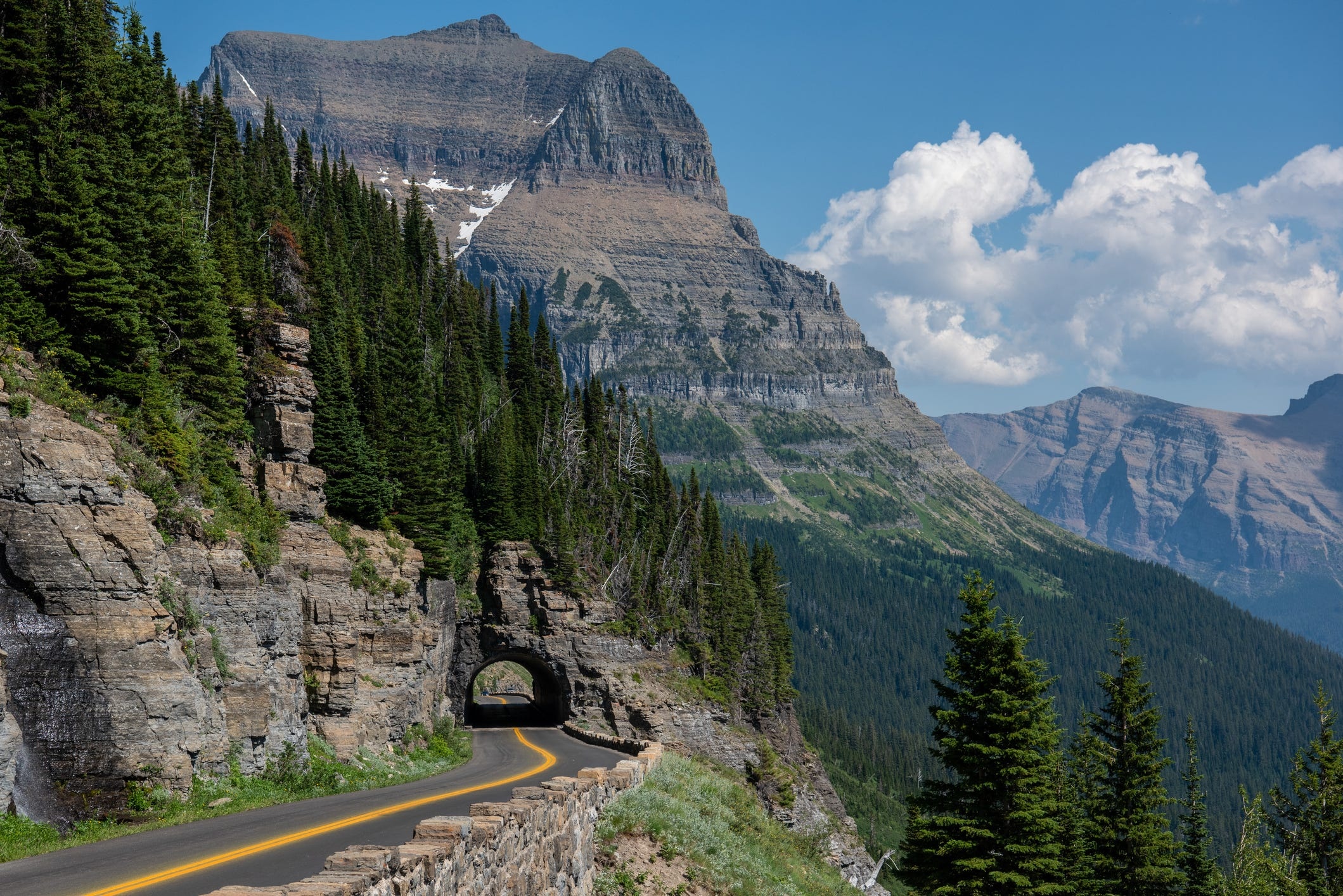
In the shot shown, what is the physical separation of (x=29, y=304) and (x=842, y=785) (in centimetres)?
14386

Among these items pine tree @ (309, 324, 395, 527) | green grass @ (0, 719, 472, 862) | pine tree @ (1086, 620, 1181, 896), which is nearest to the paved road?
green grass @ (0, 719, 472, 862)

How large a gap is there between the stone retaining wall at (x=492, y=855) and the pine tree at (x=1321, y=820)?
129ft

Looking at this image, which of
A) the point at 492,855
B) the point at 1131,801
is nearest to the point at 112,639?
the point at 492,855

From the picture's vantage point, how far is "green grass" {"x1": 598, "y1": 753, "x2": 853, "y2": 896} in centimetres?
2523

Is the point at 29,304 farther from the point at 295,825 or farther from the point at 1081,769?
the point at 1081,769

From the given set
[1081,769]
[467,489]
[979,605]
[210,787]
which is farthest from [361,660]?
[1081,769]

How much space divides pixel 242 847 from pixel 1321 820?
49.2 m

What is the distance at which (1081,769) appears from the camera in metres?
58.0

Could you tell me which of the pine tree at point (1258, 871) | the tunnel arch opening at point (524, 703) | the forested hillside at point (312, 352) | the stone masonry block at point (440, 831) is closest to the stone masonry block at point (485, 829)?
the stone masonry block at point (440, 831)

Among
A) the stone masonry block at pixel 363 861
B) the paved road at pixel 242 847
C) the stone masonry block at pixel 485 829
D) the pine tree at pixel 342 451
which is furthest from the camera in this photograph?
the pine tree at pixel 342 451

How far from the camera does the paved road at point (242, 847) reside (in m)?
16.4

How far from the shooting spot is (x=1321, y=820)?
4984cm

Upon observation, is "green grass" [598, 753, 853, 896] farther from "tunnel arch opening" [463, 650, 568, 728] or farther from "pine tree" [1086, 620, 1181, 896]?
"tunnel arch opening" [463, 650, 568, 728]

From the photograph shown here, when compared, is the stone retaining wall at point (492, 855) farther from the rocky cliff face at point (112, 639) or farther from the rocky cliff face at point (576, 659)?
the rocky cliff face at point (576, 659)
